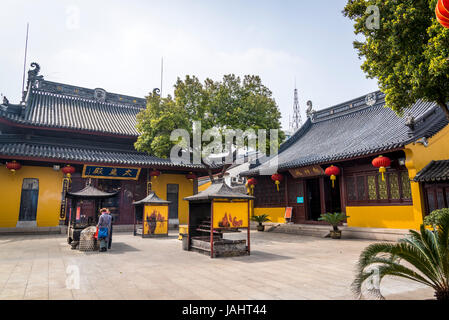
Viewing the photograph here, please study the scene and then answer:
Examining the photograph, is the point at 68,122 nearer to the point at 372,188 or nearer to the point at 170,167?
the point at 170,167

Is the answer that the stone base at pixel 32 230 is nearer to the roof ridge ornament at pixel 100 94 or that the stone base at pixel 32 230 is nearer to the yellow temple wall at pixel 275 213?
the roof ridge ornament at pixel 100 94

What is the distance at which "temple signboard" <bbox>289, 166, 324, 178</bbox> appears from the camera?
15.0m

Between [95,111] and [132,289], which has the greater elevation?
[95,111]

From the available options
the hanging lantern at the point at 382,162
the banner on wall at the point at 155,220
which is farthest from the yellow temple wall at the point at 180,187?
the hanging lantern at the point at 382,162

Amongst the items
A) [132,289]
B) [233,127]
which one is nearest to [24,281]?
[132,289]

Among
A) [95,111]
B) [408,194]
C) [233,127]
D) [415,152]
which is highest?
[95,111]

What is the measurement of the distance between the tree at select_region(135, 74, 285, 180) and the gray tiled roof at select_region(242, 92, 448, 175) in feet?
11.0

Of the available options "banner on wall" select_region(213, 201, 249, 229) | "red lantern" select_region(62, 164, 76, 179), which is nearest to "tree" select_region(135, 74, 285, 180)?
"red lantern" select_region(62, 164, 76, 179)

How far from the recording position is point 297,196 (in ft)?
54.7

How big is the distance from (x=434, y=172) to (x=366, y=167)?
297 centimetres

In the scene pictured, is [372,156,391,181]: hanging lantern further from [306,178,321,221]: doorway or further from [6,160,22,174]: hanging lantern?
[6,160,22,174]: hanging lantern

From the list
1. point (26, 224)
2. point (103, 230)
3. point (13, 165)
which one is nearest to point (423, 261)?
point (103, 230)

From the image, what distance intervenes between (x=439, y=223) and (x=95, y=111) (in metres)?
20.3

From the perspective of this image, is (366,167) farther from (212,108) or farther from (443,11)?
(443,11)
